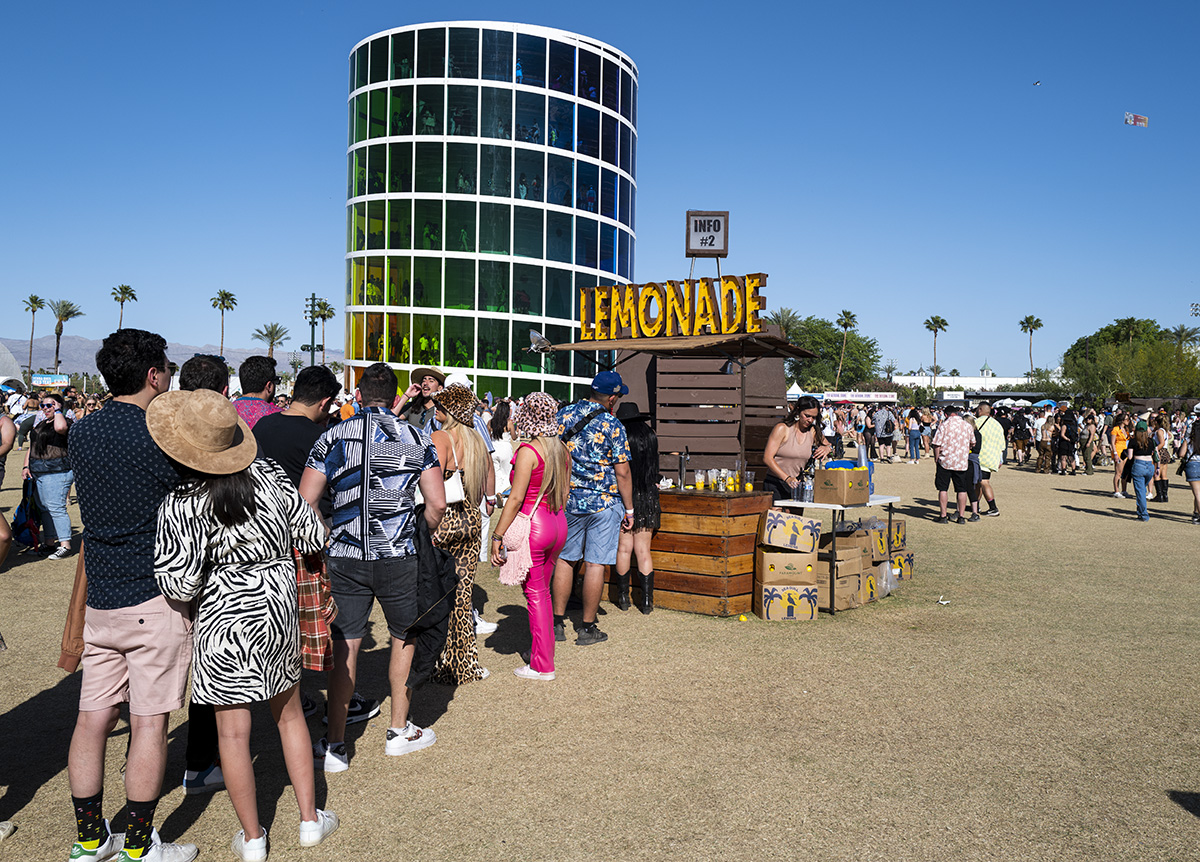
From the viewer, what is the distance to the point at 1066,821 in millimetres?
3785

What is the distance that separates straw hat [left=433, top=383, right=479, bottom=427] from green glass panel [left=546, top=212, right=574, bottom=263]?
121 ft

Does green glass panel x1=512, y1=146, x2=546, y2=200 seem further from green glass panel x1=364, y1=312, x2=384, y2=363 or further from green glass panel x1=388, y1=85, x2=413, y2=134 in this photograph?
green glass panel x1=364, y1=312, x2=384, y2=363

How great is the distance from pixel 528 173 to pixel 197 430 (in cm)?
4021

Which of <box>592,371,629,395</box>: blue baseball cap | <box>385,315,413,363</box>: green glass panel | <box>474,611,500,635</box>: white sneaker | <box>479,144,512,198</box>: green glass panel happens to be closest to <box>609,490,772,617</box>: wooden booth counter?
<box>592,371,629,395</box>: blue baseball cap

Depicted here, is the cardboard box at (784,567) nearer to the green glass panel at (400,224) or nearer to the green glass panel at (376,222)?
the green glass panel at (400,224)

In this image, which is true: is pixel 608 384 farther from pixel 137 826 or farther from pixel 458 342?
pixel 458 342

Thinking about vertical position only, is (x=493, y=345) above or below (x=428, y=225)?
below

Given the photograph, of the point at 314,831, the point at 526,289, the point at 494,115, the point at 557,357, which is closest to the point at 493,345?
the point at 526,289

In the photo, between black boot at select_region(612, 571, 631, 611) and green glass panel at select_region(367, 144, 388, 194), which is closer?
black boot at select_region(612, 571, 631, 611)

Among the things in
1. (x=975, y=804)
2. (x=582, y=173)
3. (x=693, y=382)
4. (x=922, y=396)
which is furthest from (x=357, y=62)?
(x=922, y=396)

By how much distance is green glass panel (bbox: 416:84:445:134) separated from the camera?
40.2m

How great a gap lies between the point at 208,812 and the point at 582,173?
1644 inches

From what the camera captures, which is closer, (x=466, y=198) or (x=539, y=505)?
(x=539, y=505)

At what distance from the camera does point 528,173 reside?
41.1 m
